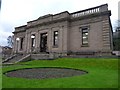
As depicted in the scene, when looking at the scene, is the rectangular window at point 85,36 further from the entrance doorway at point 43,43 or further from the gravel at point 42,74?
the gravel at point 42,74

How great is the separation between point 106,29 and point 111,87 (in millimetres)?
13036

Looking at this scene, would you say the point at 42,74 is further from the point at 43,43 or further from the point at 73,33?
the point at 43,43

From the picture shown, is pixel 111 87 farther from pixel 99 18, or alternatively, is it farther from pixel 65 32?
pixel 65 32

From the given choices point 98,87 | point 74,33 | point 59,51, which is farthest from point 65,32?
point 98,87

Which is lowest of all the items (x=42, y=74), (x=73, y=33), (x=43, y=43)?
(x=42, y=74)

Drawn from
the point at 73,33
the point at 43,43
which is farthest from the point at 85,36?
the point at 43,43

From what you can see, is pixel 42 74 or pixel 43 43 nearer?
pixel 42 74

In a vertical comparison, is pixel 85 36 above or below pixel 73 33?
below

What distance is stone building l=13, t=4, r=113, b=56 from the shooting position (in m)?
17.7

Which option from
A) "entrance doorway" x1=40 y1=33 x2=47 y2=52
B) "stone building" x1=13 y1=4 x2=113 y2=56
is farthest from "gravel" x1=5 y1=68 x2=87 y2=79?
"entrance doorway" x1=40 y1=33 x2=47 y2=52

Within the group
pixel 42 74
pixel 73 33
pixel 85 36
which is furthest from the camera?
pixel 73 33

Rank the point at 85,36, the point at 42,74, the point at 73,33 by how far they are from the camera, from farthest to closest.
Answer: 1. the point at 73,33
2. the point at 85,36
3. the point at 42,74

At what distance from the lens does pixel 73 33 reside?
67.7ft

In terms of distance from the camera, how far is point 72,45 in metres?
20.5
